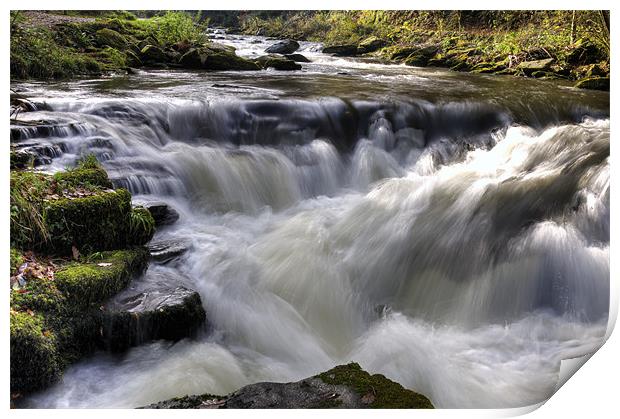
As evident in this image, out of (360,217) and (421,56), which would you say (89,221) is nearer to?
(360,217)

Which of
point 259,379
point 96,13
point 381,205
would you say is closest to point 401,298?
point 381,205

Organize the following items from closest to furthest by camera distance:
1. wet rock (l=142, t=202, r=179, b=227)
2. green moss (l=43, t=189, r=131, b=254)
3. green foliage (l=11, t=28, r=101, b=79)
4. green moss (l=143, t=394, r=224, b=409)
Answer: green moss (l=143, t=394, r=224, b=409)
green moss (l=43, t=189, r=131, b=254)
green foliage (l=11, t=28, r=101, b=79)
wet rock (l=142, t=202, r=179, b=227)

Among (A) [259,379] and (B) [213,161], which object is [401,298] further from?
(B) [213,161]

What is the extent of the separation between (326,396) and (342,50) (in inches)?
101

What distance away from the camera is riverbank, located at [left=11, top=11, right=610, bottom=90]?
3.70m

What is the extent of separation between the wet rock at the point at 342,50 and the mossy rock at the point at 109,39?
59.6 inches

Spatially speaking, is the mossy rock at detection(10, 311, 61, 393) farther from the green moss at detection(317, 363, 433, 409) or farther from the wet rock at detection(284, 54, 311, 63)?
the wet rock at detection(284, 54, 311, 63)

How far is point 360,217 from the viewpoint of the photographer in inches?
159

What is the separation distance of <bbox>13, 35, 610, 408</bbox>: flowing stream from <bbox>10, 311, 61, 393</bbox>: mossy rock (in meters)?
0.09

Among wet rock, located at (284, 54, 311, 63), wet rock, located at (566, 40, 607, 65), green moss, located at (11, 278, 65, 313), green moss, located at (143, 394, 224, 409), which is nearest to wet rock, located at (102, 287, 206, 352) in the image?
green moss, located at (11, 278, 65, 313)

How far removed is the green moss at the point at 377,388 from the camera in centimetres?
287

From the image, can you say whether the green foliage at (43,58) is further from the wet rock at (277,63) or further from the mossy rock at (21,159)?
the wet rock at (277,63)

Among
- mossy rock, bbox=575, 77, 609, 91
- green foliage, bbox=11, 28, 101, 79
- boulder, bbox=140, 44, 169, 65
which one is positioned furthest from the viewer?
boulder, bbox=140, 44, 169, 65
